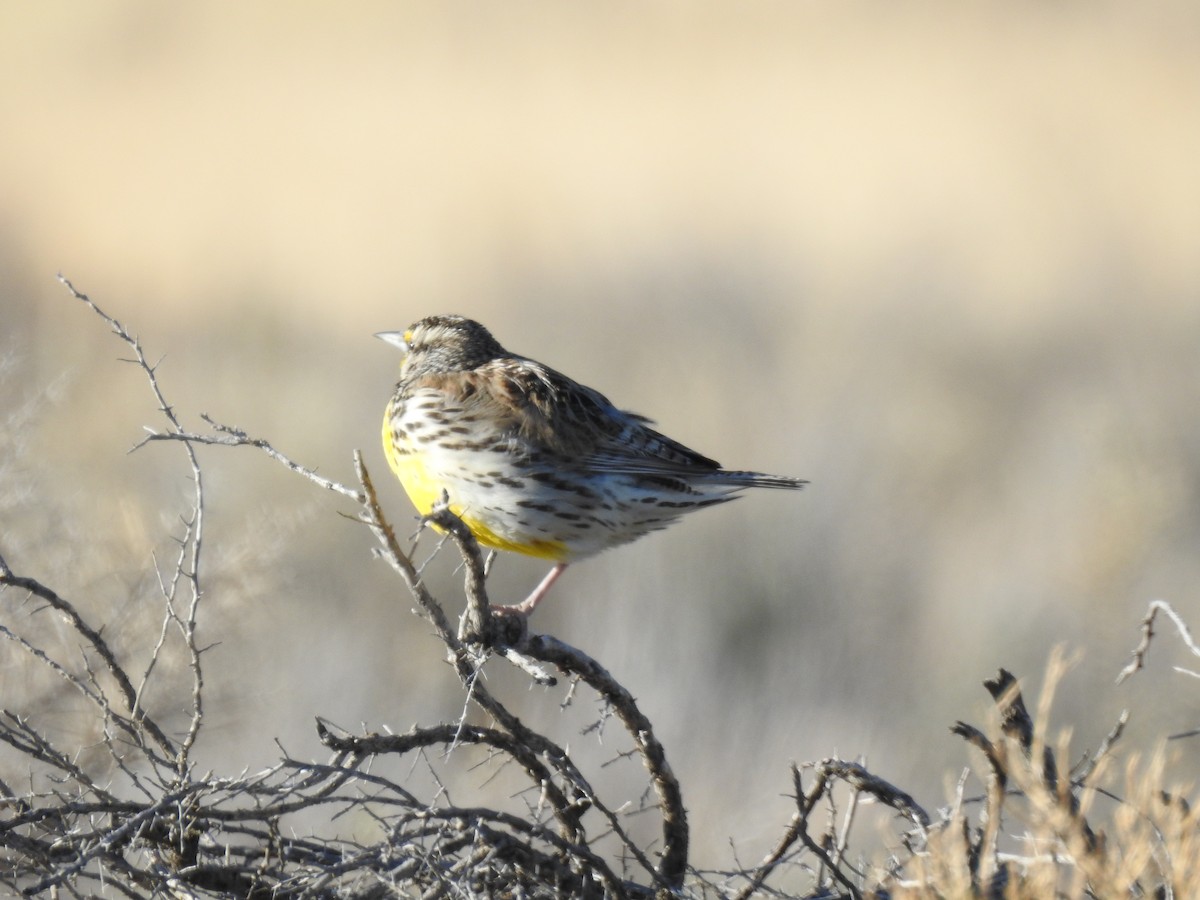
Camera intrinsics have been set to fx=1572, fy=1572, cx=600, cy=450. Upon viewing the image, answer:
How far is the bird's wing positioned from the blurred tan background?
1.84m

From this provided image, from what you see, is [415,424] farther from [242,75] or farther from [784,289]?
[242,75]

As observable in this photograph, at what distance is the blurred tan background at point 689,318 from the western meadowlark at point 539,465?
1.73 meters

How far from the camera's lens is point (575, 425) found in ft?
15.2

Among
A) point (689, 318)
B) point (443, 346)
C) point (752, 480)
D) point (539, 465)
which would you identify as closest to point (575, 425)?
point (539, 465)

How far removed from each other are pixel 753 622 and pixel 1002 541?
2298mm

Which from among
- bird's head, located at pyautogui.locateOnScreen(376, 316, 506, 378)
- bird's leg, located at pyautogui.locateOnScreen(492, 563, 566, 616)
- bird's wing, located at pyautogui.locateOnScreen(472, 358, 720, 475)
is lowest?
bird's leg, located at pyautogui.locateOnScreen(492, 563, 566, 616)

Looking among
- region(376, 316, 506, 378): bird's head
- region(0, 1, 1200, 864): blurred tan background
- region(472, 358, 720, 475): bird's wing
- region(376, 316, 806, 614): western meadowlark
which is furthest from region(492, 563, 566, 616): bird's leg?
region(0, 1, 1200, 864): blurred tan background

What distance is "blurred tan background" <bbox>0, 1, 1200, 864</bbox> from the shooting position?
27.6 feet

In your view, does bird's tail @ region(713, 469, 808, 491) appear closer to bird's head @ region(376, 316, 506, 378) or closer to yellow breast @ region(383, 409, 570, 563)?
yellow breast @ region(383, 409, 570, 563)

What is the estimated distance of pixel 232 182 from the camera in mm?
20016

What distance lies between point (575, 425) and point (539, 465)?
24 centimetres

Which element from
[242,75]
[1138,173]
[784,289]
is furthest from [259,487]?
[242,75]

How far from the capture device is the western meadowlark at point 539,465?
4.34 m

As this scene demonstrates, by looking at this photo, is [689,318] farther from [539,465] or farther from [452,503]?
[452,503]
